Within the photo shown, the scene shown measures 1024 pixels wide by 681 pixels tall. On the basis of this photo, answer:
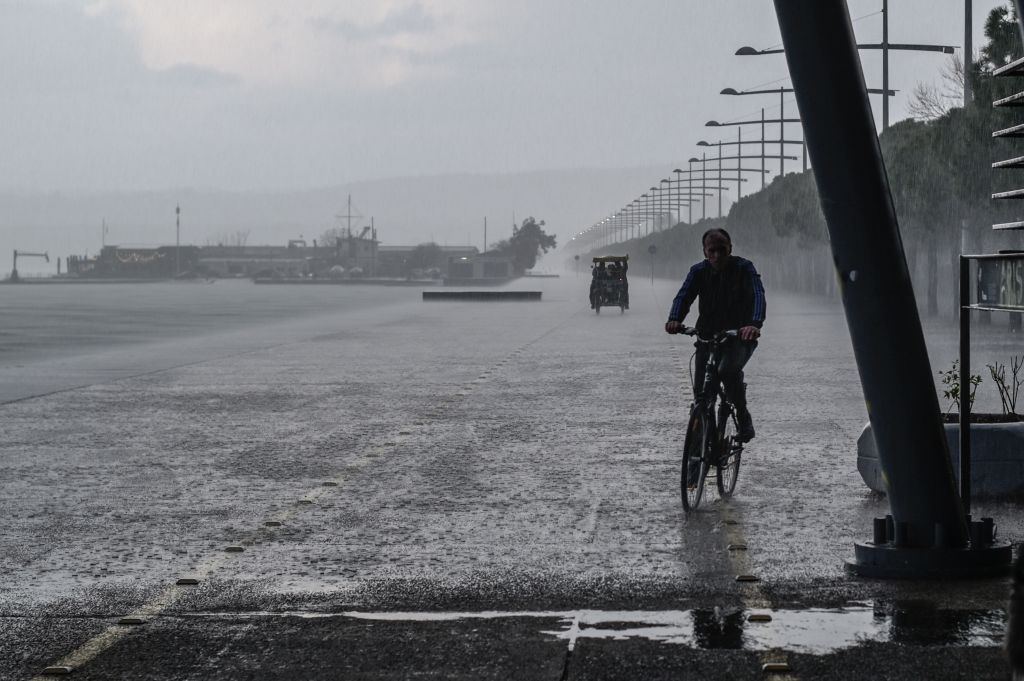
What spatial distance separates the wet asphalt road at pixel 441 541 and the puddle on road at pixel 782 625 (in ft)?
0.05

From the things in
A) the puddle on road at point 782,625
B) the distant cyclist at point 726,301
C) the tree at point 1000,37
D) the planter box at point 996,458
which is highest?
the tree at point 1000,37

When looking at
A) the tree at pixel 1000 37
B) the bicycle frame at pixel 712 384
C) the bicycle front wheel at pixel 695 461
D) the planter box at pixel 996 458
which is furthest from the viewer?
the tree at pixel 1000 37

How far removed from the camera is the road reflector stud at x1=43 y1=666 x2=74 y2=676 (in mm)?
5512

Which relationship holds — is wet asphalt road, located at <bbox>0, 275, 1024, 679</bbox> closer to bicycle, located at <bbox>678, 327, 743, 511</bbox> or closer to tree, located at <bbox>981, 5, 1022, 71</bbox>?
bicycle, located at <bbox>678, 327, 743, 511</bbox>

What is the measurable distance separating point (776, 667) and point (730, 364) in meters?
4.11

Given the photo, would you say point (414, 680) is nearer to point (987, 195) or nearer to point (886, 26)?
point (987, 195)

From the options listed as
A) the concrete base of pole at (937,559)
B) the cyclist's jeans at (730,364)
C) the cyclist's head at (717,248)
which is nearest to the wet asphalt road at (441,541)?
the concrete base of pole at (937,559)

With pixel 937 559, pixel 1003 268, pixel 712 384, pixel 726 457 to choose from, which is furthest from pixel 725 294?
pixel 937 559

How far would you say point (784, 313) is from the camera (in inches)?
1763

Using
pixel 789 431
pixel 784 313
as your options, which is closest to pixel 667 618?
pixel 789 431

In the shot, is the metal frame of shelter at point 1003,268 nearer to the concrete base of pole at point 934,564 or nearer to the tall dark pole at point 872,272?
the tall dark pole at point 872,272

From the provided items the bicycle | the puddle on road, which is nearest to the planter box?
the bicycle

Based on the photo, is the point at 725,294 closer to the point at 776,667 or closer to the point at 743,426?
the point at 743,426

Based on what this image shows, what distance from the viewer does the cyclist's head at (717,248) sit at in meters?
9.39
